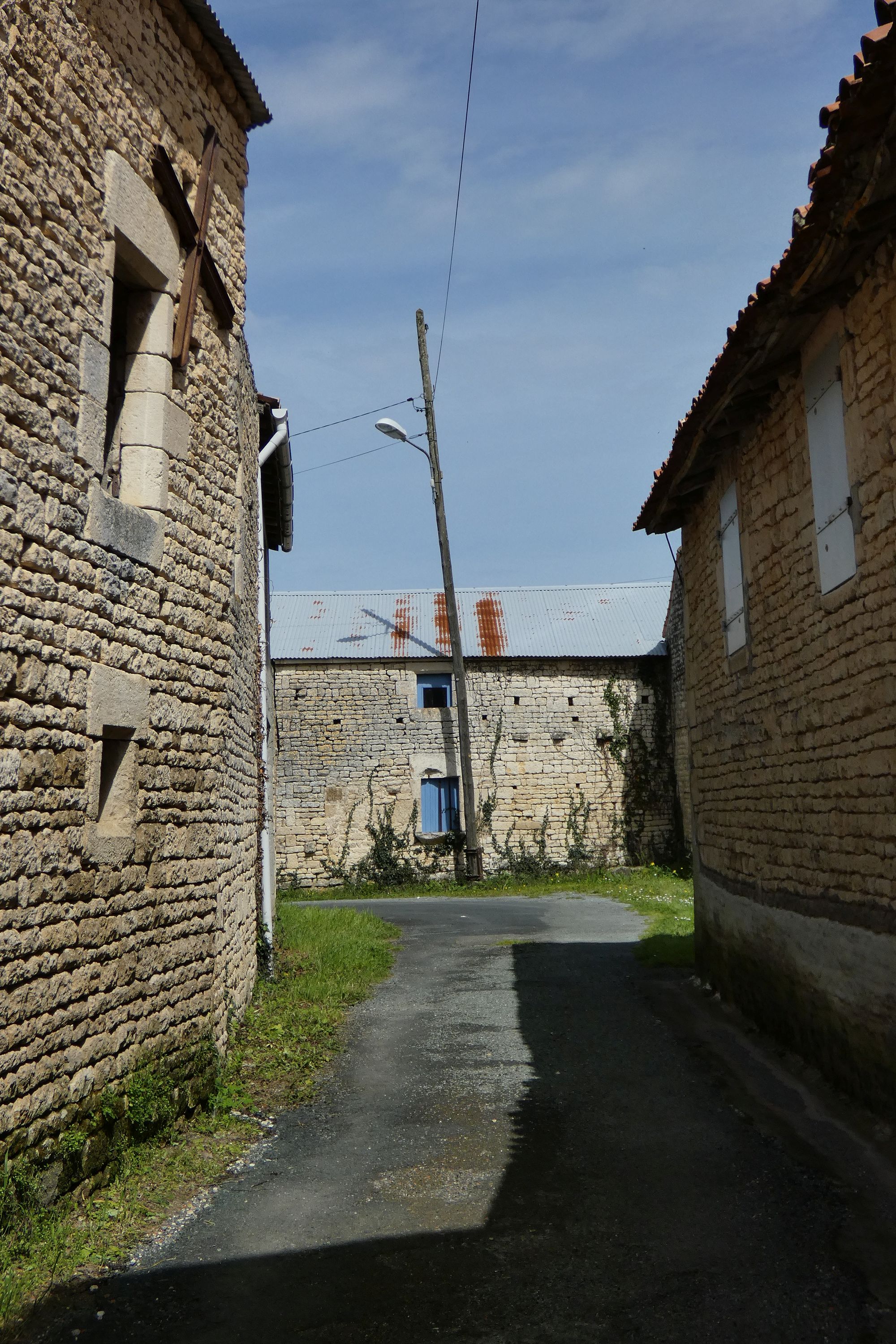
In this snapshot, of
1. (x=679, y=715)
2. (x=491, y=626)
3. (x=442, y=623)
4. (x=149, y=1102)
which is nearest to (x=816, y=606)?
(x=149, y=1102)

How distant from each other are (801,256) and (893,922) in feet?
10.7

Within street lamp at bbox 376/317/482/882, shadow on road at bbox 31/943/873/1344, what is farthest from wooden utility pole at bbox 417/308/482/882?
shadow on road at bbox 31/943/873/1344

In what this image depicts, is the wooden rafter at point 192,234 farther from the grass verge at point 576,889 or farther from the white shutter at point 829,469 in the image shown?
the grass verge at point 576,889

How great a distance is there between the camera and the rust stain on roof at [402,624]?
20328 millimetres

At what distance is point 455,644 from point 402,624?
2.39m

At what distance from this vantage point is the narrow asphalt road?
313 centimetres

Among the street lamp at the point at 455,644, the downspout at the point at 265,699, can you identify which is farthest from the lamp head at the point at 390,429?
Result: the downspout at the point at 265,699

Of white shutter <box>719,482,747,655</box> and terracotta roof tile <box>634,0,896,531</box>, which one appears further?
white shutter <box>719,482,747,655</box>

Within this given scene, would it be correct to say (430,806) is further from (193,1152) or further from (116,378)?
(116,378)

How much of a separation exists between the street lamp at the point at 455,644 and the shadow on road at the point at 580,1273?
1379cm

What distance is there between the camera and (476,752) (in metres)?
19.8

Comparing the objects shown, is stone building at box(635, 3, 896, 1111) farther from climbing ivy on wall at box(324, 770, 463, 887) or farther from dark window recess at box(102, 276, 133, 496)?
climbing ivy on wall at box(324, 770, 463, 887)

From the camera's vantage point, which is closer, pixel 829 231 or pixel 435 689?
pixel 829 231

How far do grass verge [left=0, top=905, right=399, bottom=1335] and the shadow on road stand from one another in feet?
0.75
